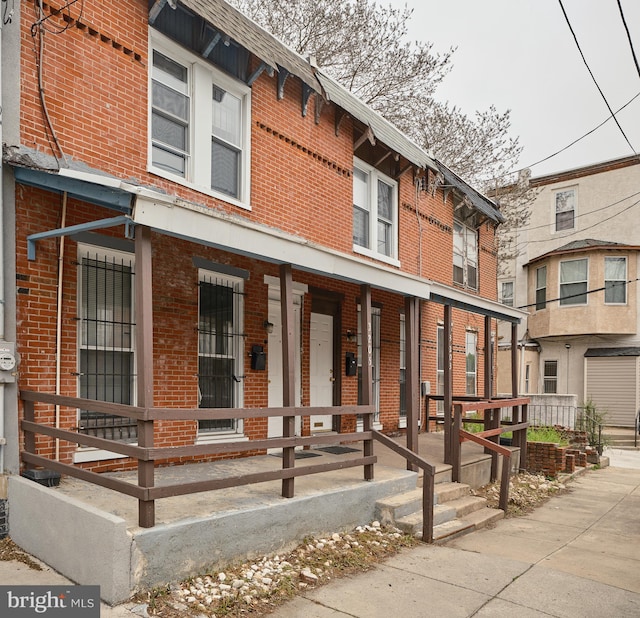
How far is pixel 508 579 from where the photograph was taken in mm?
5098

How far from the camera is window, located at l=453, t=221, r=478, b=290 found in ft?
44.7

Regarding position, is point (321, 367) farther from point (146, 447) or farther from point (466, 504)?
point (146, 447)

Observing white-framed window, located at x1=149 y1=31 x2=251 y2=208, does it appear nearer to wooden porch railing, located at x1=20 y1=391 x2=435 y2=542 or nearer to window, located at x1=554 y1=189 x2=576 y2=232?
wooden porch railing, located at x1=20 y1=391 x2=435 y2=542

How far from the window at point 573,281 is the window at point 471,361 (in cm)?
698

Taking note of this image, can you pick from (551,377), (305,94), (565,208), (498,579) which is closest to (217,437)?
(498,579)

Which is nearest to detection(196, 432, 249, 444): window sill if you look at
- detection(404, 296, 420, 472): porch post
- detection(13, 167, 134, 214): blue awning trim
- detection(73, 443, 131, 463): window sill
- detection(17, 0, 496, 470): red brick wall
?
detection(17, 0, 496, 470): red brick wall

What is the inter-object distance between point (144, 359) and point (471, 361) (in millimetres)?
11402

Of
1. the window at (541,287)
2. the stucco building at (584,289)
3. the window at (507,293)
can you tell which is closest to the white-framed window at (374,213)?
the stucco building at (584,289)

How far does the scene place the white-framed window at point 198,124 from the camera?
21.8 ft

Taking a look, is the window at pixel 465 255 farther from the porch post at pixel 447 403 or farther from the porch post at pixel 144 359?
the porch post at pixel 144 359

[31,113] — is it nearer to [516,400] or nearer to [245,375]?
[245,375]

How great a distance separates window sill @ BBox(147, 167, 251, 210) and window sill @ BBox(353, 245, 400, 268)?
274 centimetres

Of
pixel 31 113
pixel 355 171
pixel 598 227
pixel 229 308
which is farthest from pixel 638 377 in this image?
pixel 31 113

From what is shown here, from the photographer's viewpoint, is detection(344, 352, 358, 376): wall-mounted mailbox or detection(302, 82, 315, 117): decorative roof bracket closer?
detection(302, 82, 315, 117): decorative roof bracket
